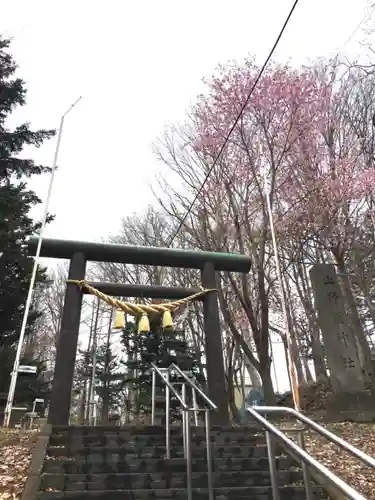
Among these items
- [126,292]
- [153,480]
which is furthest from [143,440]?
[126,292]

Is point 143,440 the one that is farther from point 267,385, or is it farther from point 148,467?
point 267,385

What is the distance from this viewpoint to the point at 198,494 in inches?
187

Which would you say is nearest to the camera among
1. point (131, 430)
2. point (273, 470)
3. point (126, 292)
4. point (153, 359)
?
point (273, 470)

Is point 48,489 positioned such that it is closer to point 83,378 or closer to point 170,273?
point 170,273

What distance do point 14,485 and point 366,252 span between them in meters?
13.0

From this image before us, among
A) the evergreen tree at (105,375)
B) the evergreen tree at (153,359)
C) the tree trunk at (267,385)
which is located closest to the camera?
the tree trunk at (267,385)

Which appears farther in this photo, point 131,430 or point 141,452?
point 131,430

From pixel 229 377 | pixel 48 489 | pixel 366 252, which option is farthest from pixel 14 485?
pixel 366 252

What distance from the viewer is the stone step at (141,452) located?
5.47m

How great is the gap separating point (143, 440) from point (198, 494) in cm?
157

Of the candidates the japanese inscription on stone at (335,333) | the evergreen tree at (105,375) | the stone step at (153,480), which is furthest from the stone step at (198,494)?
the evergreen tree at (105,375)

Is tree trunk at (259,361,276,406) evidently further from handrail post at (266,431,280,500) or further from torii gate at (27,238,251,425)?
handrail post at (266,431,280,500)

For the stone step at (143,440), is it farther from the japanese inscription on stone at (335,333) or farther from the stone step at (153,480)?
the japanese inscription on stone at (335,333)

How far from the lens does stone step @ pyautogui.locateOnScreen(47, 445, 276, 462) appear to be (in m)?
5.47
